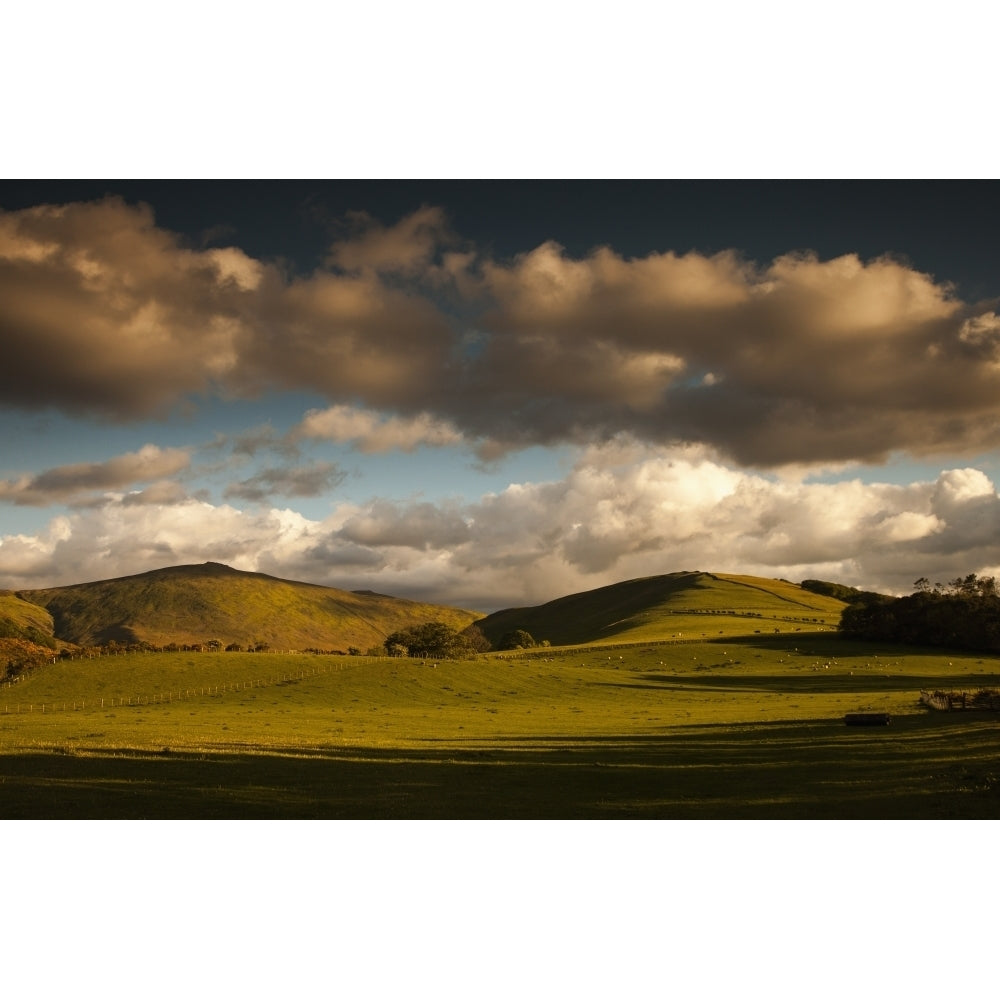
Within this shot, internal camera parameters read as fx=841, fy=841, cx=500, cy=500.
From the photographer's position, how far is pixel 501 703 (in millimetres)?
80062

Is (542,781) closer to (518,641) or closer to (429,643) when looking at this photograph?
(429,643)

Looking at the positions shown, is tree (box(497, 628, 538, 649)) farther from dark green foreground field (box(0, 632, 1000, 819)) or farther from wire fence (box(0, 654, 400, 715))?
wire fence (box(0, 654, 400, 715))

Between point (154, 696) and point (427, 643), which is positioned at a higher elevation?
point (427, 643)

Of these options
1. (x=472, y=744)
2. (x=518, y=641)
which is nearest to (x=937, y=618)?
(x=518, y=641)

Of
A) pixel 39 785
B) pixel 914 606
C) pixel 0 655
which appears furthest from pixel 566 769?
pixel 914 606

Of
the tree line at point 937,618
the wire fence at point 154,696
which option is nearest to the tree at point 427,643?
the wire fence at point 154,696

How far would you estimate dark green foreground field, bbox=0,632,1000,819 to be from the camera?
2608 cm

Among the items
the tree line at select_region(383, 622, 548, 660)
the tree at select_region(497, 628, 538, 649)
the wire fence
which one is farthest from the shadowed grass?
the tree at select_region(497, 628, 538, 649)

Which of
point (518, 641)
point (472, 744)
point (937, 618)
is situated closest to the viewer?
point (472, 744)

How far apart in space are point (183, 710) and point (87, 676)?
25.1m

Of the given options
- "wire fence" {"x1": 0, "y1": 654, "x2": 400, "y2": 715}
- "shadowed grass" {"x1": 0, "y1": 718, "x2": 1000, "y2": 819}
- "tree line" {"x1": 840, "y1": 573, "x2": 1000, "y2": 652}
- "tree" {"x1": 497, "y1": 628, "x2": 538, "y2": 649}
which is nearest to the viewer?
"shadowed grass" {"x1": 0, "y1": 718, "x2": 1000, "y2": 819}

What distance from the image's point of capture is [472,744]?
147 ft

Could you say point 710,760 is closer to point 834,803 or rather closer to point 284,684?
point 834,803

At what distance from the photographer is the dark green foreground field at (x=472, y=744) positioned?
26.1 m
